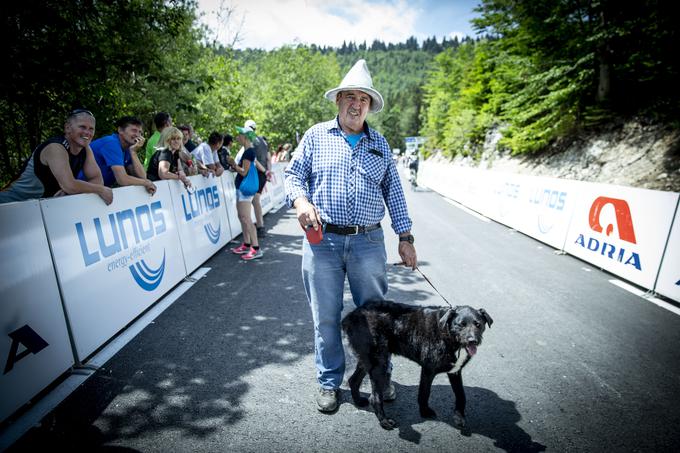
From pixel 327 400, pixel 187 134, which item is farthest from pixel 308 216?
pixel 187 134

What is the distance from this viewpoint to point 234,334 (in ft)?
12.3

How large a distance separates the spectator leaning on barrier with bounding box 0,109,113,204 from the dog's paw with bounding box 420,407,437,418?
3.74 m

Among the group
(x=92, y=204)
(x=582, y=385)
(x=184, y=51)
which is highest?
(x=184, y=51)

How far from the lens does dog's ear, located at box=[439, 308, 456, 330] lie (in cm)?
237

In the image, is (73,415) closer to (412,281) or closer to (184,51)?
(412,281)

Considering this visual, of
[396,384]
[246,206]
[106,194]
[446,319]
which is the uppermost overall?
[106,194]

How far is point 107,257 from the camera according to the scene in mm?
3580

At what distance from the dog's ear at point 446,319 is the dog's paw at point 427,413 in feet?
2.39

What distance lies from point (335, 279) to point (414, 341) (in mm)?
739

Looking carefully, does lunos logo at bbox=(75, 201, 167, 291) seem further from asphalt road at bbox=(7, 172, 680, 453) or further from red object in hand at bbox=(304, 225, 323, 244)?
red object in hand at bbox=(304, 225, 323, 244)

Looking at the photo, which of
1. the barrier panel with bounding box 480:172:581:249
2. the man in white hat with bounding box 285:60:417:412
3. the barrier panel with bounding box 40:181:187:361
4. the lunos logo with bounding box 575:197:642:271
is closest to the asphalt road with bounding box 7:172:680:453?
the barrier panel with bounding box 40:181:187:361

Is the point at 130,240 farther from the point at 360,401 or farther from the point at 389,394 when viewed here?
the point at 389,394

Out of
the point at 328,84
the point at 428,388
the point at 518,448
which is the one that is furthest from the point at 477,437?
the point at 328,84

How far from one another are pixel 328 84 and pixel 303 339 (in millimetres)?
37446
